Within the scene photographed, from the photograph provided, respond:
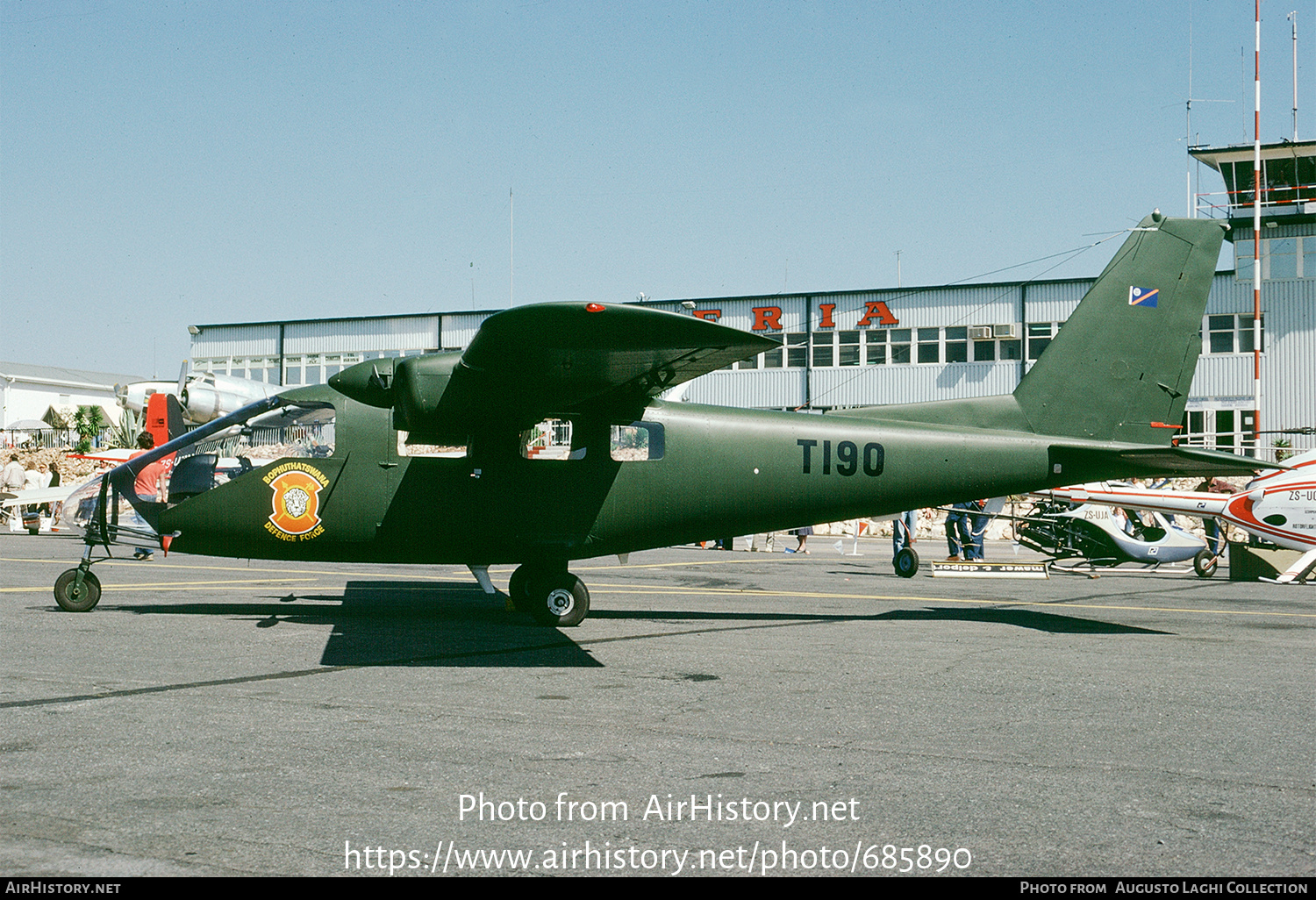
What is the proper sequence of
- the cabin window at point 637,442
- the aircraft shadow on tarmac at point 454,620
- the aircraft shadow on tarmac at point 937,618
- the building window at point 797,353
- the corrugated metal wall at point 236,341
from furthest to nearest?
the corrugated metal wall at point 236,341
the building window at point 797,353
the aircraft shadow on tarmac at point 937,618
the cabin window at point 637,442
the aircraft shadow on tarmac at point 454,620

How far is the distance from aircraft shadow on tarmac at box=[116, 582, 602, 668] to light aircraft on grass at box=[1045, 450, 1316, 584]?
1298 centimetres

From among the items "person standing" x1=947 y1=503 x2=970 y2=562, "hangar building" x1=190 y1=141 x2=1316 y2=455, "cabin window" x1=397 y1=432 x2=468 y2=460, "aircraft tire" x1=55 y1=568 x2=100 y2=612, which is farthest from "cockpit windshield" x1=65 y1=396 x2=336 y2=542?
"hangar building" x1=190 y1=141 x2=1316 y2=455

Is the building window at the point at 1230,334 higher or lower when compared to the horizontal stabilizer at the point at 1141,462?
higher

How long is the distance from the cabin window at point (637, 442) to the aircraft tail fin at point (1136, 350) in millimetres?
4691

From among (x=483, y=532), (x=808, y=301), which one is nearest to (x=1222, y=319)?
(x=808, y=301)

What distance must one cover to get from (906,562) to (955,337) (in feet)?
87.9

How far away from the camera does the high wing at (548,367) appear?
8.38 m

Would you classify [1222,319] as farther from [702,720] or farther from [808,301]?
[702,720]

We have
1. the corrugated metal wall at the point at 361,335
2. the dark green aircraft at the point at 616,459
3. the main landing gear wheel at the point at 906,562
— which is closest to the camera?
the dark green aircraft at the point at 616,459

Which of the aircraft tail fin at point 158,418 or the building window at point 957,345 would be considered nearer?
the aircraft tail fin at point 158,418

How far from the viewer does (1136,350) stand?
12641 millimetres

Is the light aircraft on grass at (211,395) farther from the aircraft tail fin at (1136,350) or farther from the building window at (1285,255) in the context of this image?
the building window at (1285,255)

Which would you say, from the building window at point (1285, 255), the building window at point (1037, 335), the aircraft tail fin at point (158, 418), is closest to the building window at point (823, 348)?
the building window at point (1037, 335)

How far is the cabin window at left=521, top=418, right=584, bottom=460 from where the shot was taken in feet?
38.2
